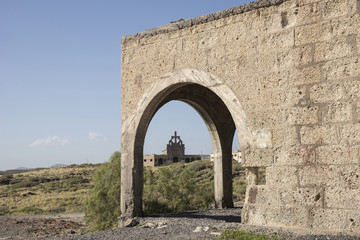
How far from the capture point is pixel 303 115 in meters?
5.92

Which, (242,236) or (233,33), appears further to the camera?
(233,33)

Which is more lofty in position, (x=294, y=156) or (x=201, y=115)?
(x=201, y=115)

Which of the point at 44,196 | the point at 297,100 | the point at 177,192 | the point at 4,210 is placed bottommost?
the point at 4,210

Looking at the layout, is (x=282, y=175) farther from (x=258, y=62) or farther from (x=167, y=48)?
(x=167, y=48)

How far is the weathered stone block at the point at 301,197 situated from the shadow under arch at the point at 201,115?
3.48ft

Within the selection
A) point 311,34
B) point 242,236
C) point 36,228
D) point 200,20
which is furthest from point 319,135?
point 36,228

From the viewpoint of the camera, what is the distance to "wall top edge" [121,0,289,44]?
6.52 metres

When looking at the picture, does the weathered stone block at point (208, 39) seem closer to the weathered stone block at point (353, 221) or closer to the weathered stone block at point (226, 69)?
the weathered stone block at point (226, 69)

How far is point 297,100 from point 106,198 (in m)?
7.91

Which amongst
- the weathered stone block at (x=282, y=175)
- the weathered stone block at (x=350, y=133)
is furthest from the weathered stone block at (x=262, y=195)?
the weathered stone block at (x=350, y=133)

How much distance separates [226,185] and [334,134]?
19.0ft

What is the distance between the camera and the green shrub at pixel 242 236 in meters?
5.38

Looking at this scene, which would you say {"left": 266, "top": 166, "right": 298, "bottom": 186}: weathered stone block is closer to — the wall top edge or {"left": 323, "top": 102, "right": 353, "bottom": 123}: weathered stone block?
{"left": 323, "top": 102, "right": 353, "bottom": 123}: weathered stone block

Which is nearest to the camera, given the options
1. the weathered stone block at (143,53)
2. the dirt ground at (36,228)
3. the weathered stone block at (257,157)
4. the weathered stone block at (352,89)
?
the weathered stone block at (352,89)
